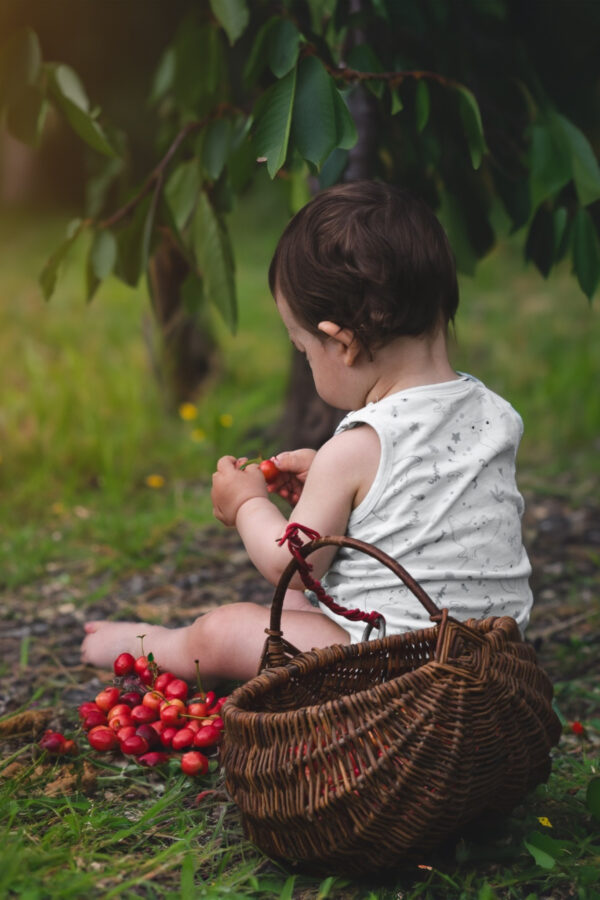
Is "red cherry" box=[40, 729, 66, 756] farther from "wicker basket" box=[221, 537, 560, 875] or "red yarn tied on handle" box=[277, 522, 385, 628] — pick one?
"red yarn tied on handle" box=[277, 522, 385, 628]

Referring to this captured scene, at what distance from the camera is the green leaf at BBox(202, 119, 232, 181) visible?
2.07 m

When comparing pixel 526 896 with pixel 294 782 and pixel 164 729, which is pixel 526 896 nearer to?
pixel 294 782

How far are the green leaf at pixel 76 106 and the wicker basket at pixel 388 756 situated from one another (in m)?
0.91

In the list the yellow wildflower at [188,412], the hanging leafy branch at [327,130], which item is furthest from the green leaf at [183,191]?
the yellow wildflower at [188,412]

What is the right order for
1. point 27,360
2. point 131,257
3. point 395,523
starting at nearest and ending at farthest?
point 395,523 < point 131,257 < point 27,360

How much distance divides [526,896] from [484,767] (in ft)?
0.78

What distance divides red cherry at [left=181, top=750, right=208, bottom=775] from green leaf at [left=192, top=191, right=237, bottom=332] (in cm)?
90

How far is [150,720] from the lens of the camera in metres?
2.01

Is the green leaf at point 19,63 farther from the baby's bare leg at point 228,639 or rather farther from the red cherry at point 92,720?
the red cherry at point 92,720

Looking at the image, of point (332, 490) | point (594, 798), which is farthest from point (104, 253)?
point (594, 798)

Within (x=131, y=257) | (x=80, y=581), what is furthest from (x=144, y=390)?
(x=131, y=257)

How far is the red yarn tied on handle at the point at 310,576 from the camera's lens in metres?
1.60

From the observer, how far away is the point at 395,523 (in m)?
1.77

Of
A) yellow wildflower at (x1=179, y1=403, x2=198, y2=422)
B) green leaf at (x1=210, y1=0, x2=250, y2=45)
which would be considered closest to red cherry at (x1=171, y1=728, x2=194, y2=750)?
green leaf at (x1=210, y1=0, x2=250, y2=45)
